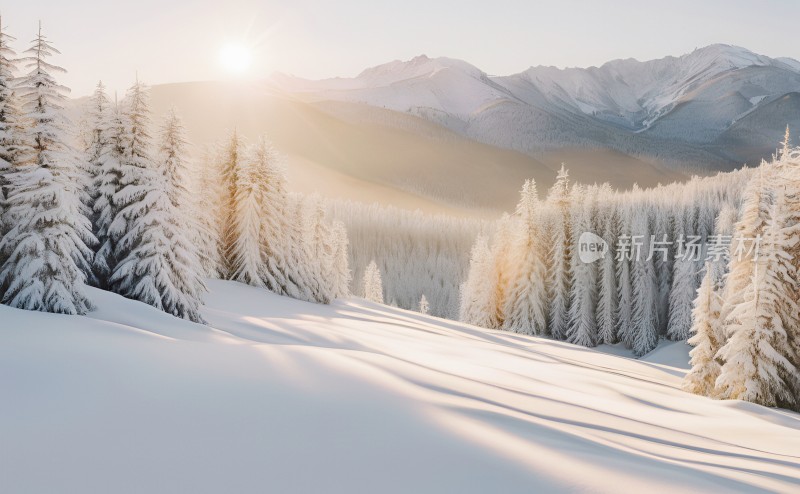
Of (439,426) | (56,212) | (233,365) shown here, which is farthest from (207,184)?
(439,426)

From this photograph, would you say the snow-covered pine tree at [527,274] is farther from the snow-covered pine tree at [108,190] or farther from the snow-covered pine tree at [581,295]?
the snow-covered pine tree at [108,190]

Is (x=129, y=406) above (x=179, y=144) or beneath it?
beneath

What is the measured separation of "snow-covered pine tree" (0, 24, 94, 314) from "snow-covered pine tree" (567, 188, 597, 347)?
45098mm

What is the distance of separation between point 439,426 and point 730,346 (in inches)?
782

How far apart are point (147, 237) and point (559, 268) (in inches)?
1627

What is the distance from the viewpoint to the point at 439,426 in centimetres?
496

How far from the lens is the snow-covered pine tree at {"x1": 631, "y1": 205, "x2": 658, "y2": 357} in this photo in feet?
173

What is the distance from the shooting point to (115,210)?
18000 mm

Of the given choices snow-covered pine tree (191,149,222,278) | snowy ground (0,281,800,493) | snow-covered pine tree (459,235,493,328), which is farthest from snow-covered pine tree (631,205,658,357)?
snowy ground (0,281,800,493)

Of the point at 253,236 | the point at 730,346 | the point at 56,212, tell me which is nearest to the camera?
the point at 56,212

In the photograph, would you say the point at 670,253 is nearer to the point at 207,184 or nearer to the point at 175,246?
the point at 207,184

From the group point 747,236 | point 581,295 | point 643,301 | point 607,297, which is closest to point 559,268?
point 581,295

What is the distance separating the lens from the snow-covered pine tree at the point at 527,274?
1895 inches

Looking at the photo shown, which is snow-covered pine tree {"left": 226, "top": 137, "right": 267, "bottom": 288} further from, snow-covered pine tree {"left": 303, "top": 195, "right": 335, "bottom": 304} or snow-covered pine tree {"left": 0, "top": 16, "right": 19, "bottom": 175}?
snow-covered pine tree {"left": 0, "top": 16, "right": 19, "bottom": 175}
